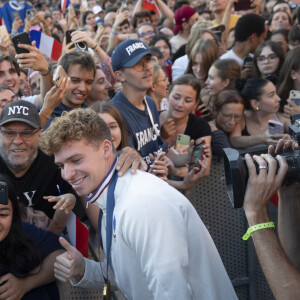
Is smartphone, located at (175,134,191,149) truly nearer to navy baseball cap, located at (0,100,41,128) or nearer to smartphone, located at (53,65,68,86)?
smartphone, located at (53,65,68,86)

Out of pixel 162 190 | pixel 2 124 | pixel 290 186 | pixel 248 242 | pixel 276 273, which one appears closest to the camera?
pixel 276 273

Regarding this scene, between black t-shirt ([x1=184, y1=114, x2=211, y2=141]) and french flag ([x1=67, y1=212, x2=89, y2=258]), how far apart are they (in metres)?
1.55

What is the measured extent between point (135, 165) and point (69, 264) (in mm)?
672

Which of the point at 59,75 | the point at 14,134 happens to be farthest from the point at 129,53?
the point at 14,134

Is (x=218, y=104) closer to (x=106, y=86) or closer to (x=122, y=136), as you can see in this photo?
(x=106, y=86)

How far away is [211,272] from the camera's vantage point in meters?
2.44

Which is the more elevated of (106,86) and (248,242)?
(106,86)

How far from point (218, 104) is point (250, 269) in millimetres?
1518

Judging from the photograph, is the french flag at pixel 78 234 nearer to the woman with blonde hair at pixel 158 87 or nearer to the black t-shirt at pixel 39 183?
the black t-shirt at pixel 39 183

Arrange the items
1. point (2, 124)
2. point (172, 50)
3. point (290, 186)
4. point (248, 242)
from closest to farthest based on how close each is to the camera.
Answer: point (290, 186) < point (2, 124) < point (248, 242) < point (172, 50)

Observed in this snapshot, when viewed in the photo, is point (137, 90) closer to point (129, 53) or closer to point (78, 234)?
point (129, 53)

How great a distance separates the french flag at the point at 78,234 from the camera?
113 inches

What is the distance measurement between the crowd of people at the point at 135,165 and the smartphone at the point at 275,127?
0.05 ft

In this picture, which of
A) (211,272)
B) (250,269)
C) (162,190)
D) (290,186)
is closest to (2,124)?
(162,190)
